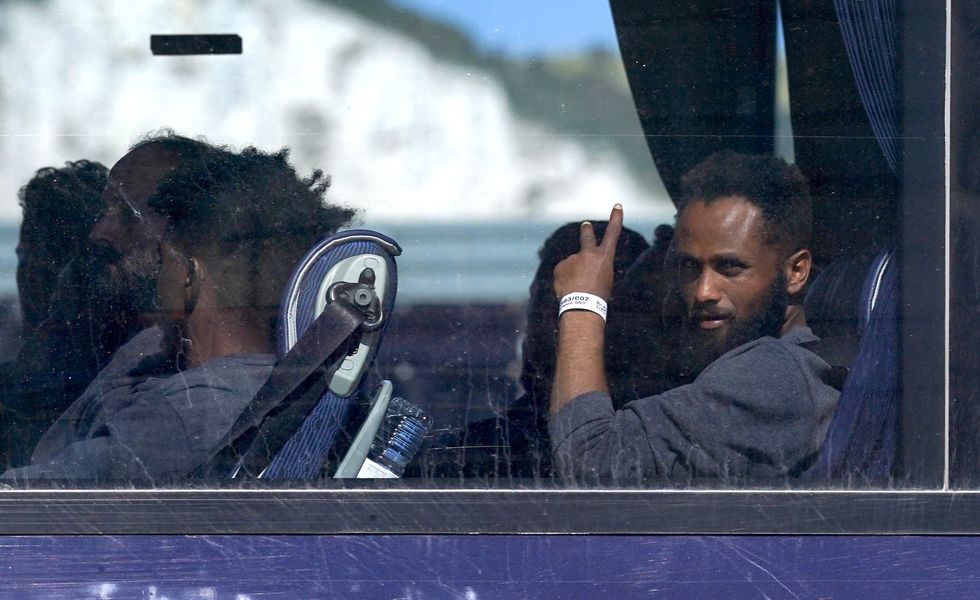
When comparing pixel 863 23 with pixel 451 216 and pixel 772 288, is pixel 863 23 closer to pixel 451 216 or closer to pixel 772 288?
pixel 772 288

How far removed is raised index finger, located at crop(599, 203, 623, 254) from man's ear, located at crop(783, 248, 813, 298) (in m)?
0.26

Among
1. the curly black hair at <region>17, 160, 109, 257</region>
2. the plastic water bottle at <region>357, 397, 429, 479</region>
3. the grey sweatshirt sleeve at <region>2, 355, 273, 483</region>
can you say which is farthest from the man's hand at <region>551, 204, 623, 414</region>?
the curly black hair at <region>17, 160, 109, 257</region>

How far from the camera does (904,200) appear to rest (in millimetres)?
1696

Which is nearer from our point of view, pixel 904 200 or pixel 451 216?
pixel 904 200

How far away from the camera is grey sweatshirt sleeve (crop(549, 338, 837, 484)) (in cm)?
172

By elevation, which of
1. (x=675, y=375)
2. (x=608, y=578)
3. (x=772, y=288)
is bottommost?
(x=608, y=578)

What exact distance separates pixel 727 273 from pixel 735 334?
101mm

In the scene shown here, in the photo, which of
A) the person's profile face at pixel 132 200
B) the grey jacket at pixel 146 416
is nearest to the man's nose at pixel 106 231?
the person's profile face at pixel 132 200

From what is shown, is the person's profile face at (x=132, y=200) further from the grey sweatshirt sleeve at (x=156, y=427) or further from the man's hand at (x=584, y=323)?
the man's hand at (x=584, y=323)

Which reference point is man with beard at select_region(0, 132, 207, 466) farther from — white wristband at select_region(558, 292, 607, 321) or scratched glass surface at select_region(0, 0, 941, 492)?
white wristband at select_region(558, 292, 607, 321)

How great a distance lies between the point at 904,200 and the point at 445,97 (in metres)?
0.68

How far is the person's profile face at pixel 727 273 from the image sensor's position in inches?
71.9

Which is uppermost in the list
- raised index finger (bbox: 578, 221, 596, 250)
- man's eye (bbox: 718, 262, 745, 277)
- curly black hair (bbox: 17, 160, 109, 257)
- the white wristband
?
curly black hair (bbox: 17, 160, 109, 257)

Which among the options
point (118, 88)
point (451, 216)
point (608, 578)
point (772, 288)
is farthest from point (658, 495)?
point (118, 88)
